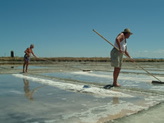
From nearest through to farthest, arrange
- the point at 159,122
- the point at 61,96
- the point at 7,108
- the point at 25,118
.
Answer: the point at 159,122
the point at 25,118
the point at 7,108
the point at 61,96

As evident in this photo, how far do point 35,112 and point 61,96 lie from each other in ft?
4.58

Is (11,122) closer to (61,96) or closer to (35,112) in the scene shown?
(35,112)

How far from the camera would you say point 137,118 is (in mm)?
3010

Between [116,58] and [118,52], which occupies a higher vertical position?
[118,52]

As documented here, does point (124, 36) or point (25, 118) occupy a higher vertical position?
point (124, 36)

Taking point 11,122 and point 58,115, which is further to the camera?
point 58,115

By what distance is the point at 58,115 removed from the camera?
125 inches

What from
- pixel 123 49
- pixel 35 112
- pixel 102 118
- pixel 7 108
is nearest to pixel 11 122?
pixel 35 112

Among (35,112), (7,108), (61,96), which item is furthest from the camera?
(61,96)

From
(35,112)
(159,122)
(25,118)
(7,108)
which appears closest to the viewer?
(159,122)

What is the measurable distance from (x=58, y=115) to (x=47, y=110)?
367mm

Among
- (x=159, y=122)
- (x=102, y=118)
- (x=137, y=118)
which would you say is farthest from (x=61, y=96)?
(x=159, y=122)

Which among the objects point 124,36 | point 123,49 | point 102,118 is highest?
point 124,36

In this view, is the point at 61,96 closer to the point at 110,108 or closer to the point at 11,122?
the point at 110,108
